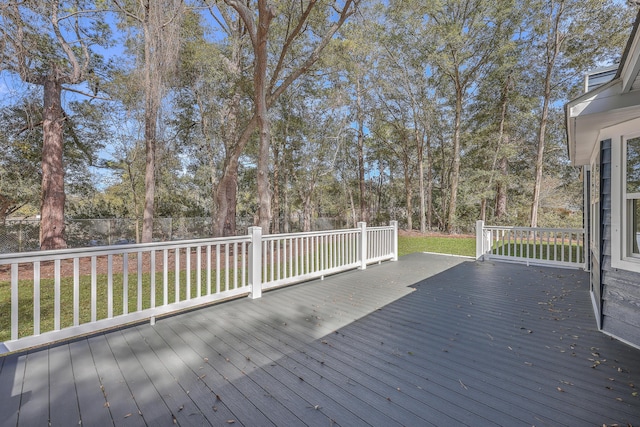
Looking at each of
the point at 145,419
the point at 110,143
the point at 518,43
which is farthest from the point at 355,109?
the point at 145,419

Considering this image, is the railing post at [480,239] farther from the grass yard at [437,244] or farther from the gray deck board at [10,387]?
the gray deck board at [10,387]

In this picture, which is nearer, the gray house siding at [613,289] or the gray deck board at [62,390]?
the gray deck board at [62,390]

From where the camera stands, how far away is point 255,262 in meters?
3.77

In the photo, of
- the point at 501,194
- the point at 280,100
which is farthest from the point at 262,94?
the point at 501,194

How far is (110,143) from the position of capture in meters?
11.3

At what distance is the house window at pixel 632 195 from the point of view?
241cm

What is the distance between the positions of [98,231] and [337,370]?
12.2m

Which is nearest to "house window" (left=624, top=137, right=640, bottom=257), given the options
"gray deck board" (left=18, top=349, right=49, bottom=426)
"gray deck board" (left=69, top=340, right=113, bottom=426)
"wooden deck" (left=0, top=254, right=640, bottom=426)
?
"wooden deck" (left=0, top=254, right=640, bottom=426)

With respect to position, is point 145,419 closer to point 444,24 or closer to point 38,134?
point 38,134

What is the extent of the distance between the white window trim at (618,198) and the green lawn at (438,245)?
20.5 feet

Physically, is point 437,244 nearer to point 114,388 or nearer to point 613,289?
point 613,289

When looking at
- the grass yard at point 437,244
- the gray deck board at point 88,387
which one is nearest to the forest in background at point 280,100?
the grass yard at point 437,244

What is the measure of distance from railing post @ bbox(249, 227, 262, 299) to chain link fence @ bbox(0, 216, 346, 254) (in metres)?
8.99

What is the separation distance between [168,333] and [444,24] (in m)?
13.8
